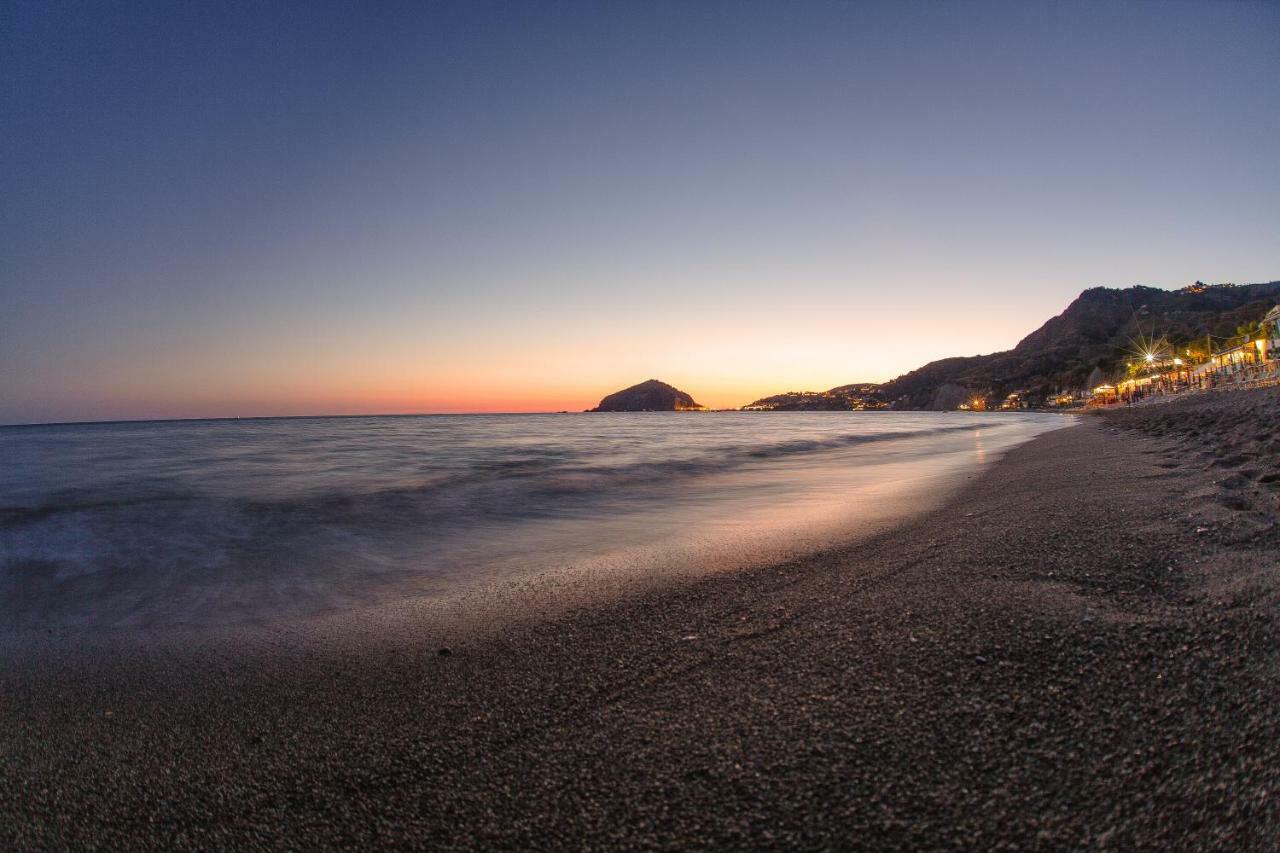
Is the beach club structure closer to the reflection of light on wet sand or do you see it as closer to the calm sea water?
the reflection of light on wet sand

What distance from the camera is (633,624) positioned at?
3.08 m

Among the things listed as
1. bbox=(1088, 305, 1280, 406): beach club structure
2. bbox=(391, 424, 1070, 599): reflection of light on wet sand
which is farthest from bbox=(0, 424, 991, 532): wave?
bbox=(1088, 305, 1280, 406): beach club structure

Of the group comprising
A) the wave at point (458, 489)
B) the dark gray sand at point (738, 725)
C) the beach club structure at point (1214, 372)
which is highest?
the beach club structure at point (1214, 372)

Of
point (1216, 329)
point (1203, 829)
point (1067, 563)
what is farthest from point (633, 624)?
point (1216, 329)

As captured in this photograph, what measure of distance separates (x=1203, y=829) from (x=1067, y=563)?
2.40m

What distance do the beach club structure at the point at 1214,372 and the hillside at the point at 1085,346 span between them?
27.9m

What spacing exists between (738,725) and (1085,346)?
715ft

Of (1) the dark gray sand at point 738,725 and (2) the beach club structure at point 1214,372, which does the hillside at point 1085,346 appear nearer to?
(2) the beach club structure at point 1214,372

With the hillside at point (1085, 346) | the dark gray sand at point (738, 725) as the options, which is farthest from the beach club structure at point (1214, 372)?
the dark gray sand at point (738, 725)

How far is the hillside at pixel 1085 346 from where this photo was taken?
136 meters

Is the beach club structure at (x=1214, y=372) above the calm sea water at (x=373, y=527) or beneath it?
above

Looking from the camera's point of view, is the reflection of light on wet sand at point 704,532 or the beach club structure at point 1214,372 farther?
the beach club structure at point 1214,372

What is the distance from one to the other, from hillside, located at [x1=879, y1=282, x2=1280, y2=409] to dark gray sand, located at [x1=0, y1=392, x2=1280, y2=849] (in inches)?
5781

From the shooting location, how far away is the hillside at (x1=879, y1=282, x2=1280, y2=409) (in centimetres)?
13588
